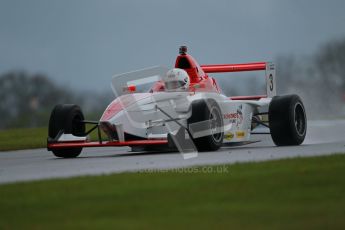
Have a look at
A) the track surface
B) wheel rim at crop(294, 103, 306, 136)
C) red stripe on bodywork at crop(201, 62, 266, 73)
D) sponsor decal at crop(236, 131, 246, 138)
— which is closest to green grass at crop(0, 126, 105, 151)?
the track surface

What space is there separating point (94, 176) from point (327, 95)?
19107 millimetres

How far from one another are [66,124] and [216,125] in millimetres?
2766

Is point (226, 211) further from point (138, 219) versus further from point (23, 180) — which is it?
point (23, 180)

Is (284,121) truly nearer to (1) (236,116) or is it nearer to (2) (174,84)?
(1) (236,116)

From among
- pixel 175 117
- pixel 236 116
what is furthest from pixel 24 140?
pixel 175 117

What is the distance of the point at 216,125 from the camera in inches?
605

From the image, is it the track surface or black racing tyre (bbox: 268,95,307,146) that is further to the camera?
black racing tyre (bbox: 268,95,307,146)

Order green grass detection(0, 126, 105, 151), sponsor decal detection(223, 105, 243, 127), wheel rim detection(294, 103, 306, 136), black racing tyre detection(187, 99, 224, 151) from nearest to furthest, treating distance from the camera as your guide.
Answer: black racing tyre detection(187, 99, 224, 151) → sponsor decal detection(223, 105, 243, 127) → wheel rim detection(294, 103, 306, 136) → green grass detection(0, 126, 105, 151)

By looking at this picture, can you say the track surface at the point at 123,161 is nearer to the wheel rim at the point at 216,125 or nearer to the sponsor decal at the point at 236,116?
the wheel rim at the point at 216,125

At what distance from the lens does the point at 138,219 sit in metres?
7.54

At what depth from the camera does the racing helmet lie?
53.8ft

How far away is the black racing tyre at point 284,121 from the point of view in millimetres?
15961

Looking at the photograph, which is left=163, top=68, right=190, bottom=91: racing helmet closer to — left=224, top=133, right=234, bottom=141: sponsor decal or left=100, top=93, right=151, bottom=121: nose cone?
left=100, top=93, right=151, bottom=121: nose cone

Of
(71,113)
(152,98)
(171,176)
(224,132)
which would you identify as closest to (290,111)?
(224,132)
